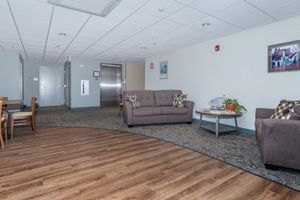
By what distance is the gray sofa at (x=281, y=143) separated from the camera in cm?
208

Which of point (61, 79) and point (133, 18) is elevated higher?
point (133, 18)

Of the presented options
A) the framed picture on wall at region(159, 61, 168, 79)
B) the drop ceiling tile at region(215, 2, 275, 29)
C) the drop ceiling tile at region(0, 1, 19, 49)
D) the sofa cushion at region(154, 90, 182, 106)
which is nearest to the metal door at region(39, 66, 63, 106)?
the drop ceiling tile at region(0, 1, 19, 49)

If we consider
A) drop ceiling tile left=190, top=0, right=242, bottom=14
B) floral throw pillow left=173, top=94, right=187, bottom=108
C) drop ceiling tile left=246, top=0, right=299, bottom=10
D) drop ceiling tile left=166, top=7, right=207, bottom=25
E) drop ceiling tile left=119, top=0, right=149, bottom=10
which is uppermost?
drop ceiling tile left=166, top=7, right=207, bottom=25

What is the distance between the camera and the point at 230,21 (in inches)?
144

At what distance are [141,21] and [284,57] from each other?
2.99m

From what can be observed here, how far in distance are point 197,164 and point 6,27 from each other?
194 inches

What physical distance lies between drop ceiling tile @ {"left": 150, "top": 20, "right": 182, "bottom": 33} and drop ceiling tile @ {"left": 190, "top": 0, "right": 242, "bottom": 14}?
32.2 inches

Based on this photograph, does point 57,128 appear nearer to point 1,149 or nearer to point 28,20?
point 1,149

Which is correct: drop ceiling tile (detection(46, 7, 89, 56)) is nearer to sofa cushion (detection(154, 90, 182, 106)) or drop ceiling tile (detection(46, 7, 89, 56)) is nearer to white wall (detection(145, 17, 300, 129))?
sofa cushion (detection(154, 90, 182, 106))

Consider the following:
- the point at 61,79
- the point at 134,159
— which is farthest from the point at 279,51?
the point at 61,79

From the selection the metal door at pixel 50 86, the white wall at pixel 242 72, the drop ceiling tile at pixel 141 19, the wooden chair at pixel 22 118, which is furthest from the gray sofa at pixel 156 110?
the metal door at pixel 50 86

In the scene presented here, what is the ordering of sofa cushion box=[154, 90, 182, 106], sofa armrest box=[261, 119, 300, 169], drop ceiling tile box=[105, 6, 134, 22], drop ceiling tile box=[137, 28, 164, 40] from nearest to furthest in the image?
sofa armrest box=[261, 119, 300, 169]
drop ceiling tile box=[105, 6, 134, 22]
drop ceiling tile box=[137, 28, 164, 40]
sofa cushion box=[154, 90, 182, 106]

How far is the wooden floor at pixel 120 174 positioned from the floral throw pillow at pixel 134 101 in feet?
5.78

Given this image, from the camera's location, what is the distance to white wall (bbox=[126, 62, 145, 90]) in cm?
975
